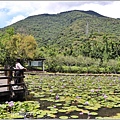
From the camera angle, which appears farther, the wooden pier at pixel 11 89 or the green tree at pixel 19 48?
the green tree at pixel 19 48

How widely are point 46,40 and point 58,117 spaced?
81.5 m

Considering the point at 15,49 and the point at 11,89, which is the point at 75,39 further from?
the point at 11,89

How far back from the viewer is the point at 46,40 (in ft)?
286

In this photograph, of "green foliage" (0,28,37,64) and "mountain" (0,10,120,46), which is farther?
"mountain" (0,10,120,46)

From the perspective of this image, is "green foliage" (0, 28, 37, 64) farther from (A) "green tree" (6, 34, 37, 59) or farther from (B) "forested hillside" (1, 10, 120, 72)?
(B) "forested hillside" (1, 10, 120, 72)

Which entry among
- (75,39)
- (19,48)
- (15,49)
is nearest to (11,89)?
(15,49)

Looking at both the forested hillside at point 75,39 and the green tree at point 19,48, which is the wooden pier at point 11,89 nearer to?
the forested hillside at point 75,39

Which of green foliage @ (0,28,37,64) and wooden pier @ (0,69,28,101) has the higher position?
green foliage @ (0,28,37,64)

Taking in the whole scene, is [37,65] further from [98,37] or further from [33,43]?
[98,37]

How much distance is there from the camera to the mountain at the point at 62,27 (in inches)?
3452

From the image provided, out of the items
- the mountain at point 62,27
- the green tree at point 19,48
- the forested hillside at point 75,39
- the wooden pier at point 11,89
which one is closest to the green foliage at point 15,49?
the green tree at point 19,48

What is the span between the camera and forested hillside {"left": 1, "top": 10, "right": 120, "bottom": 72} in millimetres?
40125

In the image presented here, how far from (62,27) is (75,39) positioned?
1233 inches

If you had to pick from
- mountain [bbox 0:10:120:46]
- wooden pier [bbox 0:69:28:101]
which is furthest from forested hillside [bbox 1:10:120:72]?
wooden pier [bbox 0:69:28:101]
